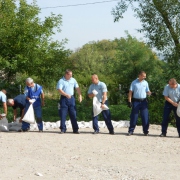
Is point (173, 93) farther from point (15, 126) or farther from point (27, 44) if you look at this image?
point (27, 44)

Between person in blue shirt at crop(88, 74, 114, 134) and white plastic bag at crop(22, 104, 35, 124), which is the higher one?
person in blue shirt at crop(88, 74, 114, 134)

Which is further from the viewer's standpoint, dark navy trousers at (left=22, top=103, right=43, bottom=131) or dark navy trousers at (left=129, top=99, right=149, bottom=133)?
dark navy trousers at (left=22, top=103, right=43, bottom=131)

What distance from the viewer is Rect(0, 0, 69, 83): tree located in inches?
758

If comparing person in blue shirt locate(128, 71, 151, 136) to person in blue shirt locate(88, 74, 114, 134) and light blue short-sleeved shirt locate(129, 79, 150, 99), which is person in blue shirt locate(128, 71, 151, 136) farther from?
person in blue shirt locate(88, 74, 114, 134)

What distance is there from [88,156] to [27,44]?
34.5 ft

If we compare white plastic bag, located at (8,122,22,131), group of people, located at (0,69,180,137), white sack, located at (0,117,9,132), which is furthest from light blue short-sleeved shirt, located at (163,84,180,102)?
white sack, located at (0,117,9,132)

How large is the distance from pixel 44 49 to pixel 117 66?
4765mm

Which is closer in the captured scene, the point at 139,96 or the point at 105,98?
the point at 139,96

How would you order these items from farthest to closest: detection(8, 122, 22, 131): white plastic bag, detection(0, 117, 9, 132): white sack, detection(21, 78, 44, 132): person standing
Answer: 1. detection(8, 122, 22, 131): white plastic bag
2. detection(0, 117, 9, 132): white sack
3. detection(21, 78, 44, 132): person standing

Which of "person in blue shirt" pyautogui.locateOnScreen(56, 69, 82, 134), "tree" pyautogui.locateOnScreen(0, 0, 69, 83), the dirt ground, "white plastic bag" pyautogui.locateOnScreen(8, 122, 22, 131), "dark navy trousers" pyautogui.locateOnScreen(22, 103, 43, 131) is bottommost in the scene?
the dirt ground

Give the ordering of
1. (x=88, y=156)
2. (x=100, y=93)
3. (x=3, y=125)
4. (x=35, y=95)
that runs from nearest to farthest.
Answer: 1. (x=88, y=156)
2. (x=100, y=93)
3. (x=35, y=95)
4. (x=3, y=125)

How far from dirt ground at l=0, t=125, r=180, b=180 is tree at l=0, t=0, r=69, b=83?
7086mm

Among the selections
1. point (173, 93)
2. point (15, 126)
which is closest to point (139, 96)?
point (173, 93)

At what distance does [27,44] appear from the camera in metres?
19.4
